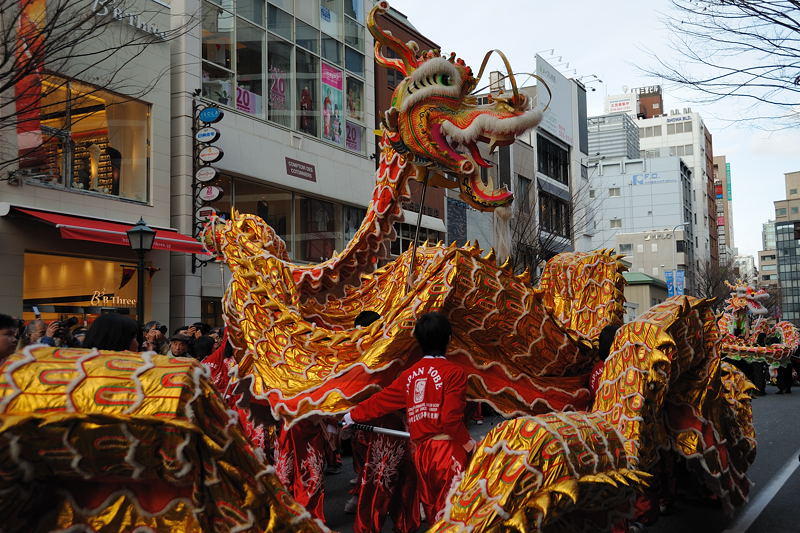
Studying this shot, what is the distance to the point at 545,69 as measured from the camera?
104 ft

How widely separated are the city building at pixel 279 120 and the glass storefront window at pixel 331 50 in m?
0.03

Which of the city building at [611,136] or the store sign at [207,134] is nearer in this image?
the store sign at [207,134]

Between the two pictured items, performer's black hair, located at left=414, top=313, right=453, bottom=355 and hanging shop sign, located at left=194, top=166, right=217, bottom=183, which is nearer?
performer's black hair, located at left=414, top=313, right=453, bottom=355

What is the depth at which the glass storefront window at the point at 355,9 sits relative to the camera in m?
19.2

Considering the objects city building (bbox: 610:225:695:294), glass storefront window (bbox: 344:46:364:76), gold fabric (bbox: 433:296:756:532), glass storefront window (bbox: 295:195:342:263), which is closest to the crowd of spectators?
gold fabric (bbox: 433:296:756:532)

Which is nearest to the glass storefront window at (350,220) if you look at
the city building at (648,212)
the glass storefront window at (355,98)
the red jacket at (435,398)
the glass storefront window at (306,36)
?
the glass storefront window at (355,98)

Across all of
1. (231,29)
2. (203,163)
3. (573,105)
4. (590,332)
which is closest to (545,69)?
(573,105)

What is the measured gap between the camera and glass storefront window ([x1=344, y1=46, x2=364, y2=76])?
1919 cm

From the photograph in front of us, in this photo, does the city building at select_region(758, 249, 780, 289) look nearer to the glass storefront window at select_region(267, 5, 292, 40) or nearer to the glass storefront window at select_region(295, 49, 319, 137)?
the glass storefront window at select_region(295, 49, 319, 137)

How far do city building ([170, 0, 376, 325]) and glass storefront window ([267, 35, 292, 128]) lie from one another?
2 centimetres

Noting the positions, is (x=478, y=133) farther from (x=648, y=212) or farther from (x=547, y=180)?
(x=648, y=212)

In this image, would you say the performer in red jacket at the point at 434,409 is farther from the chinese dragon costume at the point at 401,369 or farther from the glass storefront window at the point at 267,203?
the glass storefront window at the point at 267,203

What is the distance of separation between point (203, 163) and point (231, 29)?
3.35m

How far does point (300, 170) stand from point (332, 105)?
8.34 feet
